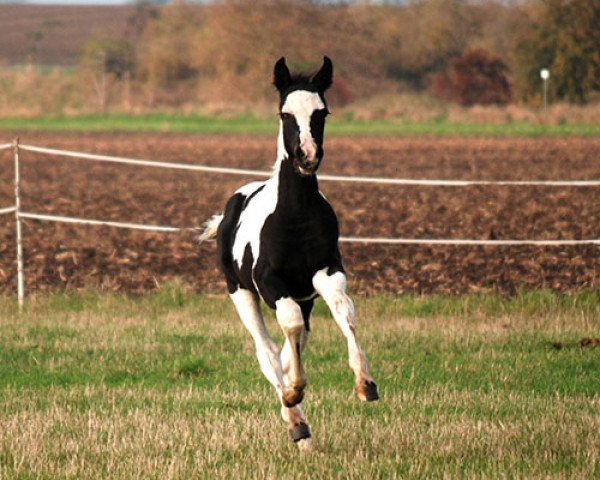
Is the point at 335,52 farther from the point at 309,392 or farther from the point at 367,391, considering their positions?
the point at 367,391

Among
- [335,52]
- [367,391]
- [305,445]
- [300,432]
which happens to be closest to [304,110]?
[367,391]

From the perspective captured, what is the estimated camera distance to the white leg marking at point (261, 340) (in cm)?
779

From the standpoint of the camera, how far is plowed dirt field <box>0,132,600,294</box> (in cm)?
1552

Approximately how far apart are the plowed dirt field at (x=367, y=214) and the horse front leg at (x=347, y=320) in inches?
294

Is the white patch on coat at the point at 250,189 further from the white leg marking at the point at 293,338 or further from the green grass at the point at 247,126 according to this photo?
the green grass at the point at 247,126

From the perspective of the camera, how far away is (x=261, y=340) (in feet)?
26.3

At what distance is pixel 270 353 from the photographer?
791 cm

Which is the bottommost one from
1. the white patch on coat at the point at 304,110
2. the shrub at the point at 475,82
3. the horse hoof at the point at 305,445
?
the horse hoof at the point at 305,445

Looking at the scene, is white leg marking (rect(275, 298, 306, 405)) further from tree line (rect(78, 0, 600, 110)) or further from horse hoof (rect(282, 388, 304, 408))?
tree line (rect(78, 0, 600, 110))

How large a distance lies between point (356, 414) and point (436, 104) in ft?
191

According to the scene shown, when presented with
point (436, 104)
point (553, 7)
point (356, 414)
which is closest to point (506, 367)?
point (356, 414)

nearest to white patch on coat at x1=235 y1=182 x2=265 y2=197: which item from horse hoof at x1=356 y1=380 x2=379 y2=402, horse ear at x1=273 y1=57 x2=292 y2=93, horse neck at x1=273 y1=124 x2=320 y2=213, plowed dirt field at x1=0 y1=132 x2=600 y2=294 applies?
horse neck at x1=273 y1=124 x2=320 y2=213

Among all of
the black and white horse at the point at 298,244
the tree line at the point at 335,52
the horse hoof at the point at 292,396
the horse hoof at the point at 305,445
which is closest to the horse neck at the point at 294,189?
the black and white horse at the point at 298,244

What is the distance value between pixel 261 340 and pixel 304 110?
167 cm
